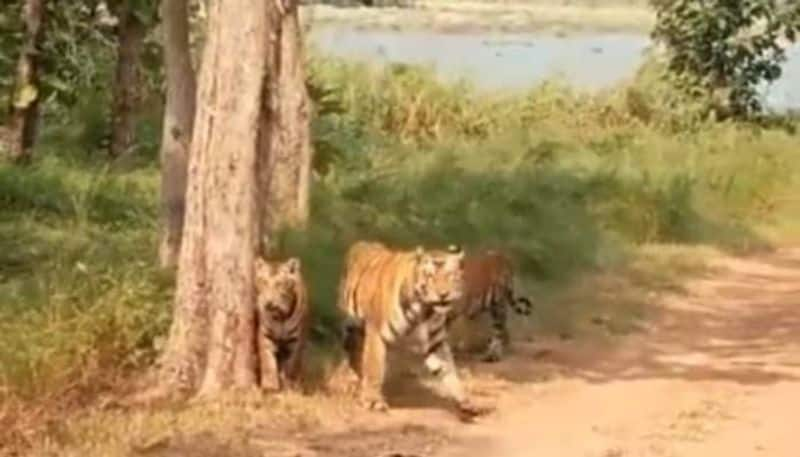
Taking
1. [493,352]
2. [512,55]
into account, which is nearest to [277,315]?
[493,352]

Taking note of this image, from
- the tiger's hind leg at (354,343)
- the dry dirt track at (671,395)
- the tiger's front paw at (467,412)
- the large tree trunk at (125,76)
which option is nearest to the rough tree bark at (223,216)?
the tiger's hind leg at (354,343)

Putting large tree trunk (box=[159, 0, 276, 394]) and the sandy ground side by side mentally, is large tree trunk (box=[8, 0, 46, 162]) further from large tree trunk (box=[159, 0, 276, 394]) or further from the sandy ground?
large tree trunk (box=[159, 0, 276, 394])

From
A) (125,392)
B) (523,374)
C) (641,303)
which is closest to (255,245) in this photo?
(125,392)

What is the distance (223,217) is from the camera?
314 inches

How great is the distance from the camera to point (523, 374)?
9.19m

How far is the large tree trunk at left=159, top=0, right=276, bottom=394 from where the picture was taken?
7914mm

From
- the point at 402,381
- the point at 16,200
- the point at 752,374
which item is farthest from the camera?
the point at 16,200

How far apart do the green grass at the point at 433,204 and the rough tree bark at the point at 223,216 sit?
→ 0.29m

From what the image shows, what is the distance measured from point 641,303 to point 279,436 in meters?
4.31

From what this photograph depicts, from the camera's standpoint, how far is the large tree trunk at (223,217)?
7.91m

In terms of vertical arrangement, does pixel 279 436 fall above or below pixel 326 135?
below

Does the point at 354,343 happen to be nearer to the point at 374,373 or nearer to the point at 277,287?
the point at 374,373

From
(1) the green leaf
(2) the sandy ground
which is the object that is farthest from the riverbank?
(2) the sandy ground

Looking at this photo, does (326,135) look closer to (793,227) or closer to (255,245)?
(793,227)
